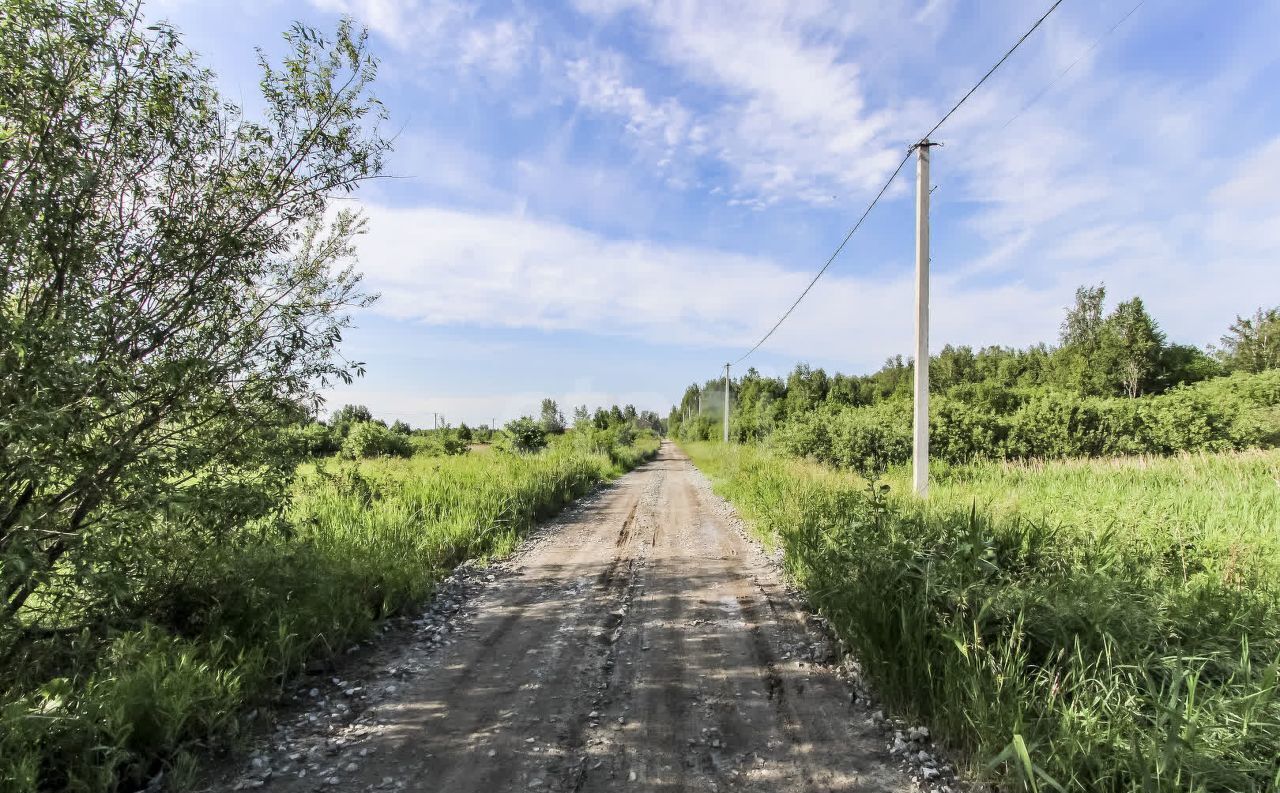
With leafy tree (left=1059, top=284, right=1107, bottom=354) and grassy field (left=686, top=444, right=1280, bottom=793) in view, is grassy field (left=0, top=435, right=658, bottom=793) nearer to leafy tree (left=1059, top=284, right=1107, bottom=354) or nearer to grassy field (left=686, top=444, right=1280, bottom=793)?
grassy field (left=686, top=444, right=1280, bottom=793)

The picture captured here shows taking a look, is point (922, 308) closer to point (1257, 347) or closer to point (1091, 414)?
point (1091, 414)

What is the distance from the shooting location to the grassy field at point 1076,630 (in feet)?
7.95

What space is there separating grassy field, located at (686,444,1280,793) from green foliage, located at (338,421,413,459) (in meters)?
20.9

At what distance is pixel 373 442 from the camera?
24219 mm

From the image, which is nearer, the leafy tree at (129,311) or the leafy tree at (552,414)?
the leafy tree at (129,311)

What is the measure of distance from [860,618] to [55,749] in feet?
15.6

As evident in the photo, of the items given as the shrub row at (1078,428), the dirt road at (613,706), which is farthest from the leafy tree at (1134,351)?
the dirt road at (613,706)

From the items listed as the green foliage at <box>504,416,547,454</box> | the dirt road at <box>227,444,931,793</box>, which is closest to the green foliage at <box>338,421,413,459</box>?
the green foliage at <box>504,416,547,454</box>

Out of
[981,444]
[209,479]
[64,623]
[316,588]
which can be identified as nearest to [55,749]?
[64,623]

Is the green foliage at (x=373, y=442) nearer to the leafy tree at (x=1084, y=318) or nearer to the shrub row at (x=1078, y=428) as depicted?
the shrub row at (x=1078, y=428)

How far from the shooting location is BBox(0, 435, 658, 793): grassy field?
2760mm

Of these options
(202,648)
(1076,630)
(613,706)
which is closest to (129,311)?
(202,648)

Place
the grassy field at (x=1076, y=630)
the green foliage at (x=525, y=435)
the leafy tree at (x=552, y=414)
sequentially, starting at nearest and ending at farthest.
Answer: the grassy field at (x=1076, y=630) → the green foliage at (x=525, y=435) → the leafy tree at (x=552, y=414)

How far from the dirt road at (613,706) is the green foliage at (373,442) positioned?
62.9 feet
